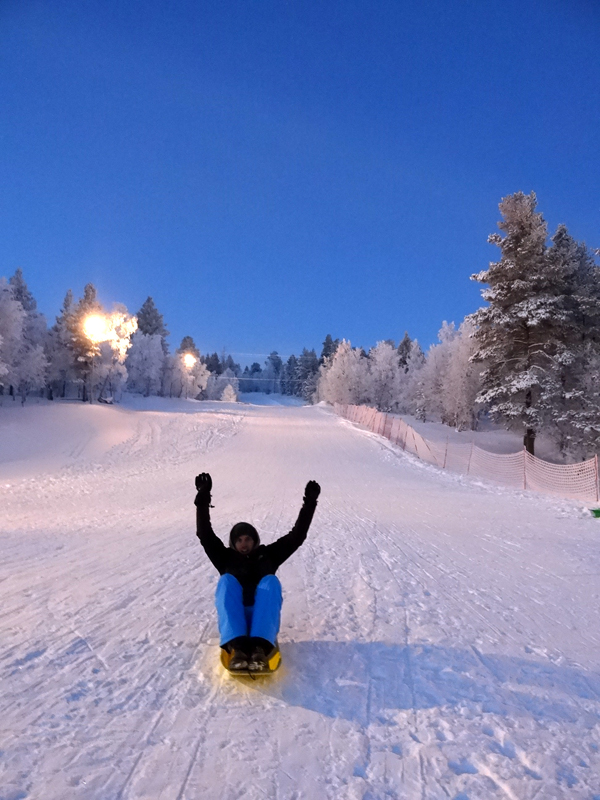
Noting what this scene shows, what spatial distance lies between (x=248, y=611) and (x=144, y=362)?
6381 cm

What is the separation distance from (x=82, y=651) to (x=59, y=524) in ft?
21.6

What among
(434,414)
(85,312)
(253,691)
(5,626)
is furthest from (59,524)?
(434,414)

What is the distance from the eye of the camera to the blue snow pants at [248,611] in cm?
335

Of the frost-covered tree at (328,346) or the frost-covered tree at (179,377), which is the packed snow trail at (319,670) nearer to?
the frost-covered tree at (179,377)

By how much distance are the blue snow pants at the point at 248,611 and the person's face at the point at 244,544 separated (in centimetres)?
26

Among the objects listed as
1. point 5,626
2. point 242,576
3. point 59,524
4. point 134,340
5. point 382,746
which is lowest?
point 59,524

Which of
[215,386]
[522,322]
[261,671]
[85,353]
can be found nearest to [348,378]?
[85,353]

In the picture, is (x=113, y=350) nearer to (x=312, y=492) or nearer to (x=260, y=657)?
(x=312, y=492)

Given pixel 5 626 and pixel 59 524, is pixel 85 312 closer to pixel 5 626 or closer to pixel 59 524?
pixel 59 524

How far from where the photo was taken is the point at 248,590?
3.77 metres

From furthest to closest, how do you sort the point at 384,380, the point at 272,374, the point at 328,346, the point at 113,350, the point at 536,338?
the point at 272,374 → the point at 328,346 → the point at 384,380 → the point at 113,350 → the point at 536,338

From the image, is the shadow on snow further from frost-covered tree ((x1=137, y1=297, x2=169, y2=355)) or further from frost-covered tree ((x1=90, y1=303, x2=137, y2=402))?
frost-covered tree ((x1=137, y1=297, x2=169, y2=355))

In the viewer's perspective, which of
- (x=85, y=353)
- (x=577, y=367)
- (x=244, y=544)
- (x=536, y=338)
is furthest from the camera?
(x=85, y=353)

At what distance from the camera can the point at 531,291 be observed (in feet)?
77.8
